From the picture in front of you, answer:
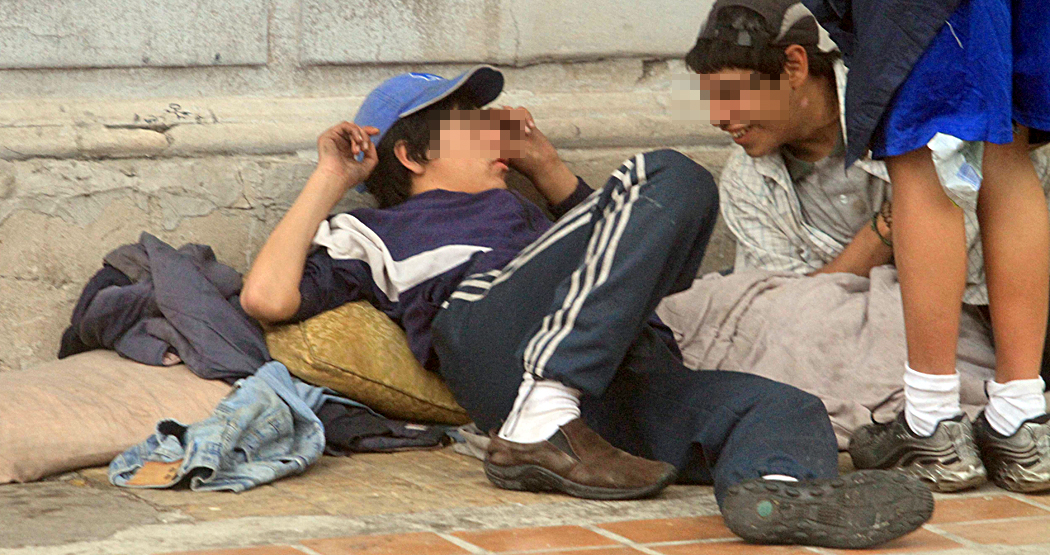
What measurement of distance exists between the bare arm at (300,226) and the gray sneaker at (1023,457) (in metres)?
1.57

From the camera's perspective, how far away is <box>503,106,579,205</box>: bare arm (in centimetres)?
322

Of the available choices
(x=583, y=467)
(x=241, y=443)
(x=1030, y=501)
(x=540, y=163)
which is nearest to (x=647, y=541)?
(x=583, y=467)

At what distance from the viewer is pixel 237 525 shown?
78.0 inches

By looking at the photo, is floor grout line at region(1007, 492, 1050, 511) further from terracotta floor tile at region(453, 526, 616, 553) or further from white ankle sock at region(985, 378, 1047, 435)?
terracotta floor tile at region(453, 526, 616, 553)

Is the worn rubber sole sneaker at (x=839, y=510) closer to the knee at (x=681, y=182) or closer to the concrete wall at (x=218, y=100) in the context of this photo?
the knee at (x=681, y=182)

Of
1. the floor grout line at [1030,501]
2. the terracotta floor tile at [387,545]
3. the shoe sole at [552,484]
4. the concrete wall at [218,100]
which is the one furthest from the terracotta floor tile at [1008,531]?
the concrete wall at [218,100]

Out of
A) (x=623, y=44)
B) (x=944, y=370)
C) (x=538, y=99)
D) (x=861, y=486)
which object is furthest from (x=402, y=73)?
(x=861, y=486)

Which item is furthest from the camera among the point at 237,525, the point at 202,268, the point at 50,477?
the point at 202,268

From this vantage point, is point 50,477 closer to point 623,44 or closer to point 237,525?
point 237,525

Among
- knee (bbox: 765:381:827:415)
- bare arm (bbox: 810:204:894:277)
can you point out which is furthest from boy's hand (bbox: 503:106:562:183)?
knee (bbox: 765:381:827:415)

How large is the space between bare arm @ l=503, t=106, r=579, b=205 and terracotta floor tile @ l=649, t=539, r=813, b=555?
153cm

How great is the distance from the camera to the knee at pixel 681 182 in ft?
7.09

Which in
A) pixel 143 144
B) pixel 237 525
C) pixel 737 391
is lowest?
pixel 237 525

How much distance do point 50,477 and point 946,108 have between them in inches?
77.6
